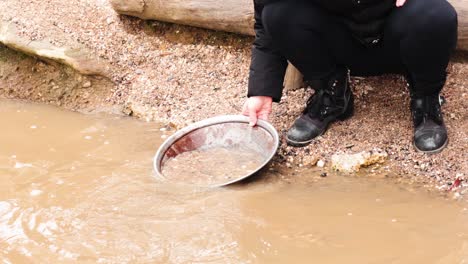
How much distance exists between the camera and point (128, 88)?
4344 millimetres

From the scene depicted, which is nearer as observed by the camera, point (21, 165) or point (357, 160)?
point (357, 160)

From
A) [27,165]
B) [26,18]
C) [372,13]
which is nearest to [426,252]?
[372,13]

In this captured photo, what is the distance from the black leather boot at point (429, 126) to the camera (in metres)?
3.13

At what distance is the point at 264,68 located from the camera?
323 cm

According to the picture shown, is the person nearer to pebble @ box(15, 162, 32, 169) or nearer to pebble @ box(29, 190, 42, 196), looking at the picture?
pebble @ box(29, 190, 42, 196)

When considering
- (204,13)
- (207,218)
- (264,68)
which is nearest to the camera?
(207,218)

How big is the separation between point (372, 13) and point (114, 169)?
4.95 feet

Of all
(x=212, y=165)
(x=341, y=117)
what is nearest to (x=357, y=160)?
(x=341, y=117)

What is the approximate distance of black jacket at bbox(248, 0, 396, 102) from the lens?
296cm

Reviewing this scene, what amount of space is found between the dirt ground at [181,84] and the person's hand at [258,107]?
0.23 m

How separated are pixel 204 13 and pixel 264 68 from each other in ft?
3.59

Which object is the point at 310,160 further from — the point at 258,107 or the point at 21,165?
the point at 21,165

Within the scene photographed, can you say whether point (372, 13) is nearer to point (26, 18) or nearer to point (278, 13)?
point (278, 13)

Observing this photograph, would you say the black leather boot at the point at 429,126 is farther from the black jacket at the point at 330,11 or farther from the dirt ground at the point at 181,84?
the black jacket at the point at 330,11
